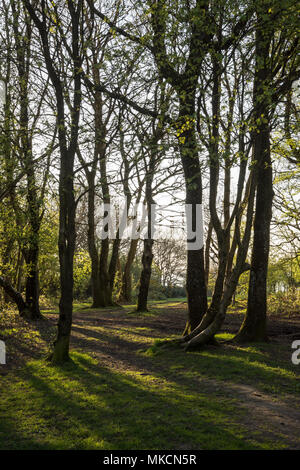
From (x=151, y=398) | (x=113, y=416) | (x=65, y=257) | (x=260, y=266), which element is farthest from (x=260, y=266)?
(x=113, y=416)

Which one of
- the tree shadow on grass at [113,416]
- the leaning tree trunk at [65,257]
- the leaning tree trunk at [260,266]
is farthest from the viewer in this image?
the leaning tree trunk at [260,266]

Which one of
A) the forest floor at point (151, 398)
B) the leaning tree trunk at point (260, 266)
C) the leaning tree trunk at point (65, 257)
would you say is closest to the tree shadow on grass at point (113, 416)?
the forest floor at point (151, 398)

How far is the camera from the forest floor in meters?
4.48

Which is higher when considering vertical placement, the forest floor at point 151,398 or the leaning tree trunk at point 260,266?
the leaning tree trunk at point 260,266

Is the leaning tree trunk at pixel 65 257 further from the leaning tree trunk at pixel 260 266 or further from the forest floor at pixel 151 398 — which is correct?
the leaning tree trunk at pixel 260 266

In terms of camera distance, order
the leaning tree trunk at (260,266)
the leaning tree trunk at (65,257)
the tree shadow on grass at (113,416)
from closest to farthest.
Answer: the tree shadow on grass at (113,416) < the leaning tree trunk at (65,257) < the leaning tree trunk at (260,266)

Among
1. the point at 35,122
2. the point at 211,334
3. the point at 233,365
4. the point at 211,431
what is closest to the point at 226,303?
the point at 211,334

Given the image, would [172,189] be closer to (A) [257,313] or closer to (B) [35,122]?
(B) [35,122]

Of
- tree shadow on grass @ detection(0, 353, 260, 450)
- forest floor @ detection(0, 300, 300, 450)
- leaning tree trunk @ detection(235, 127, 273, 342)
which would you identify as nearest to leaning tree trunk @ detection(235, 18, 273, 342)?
leaning tree trunk @ detection(235, 127, 273, 342)

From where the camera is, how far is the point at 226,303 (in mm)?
9000

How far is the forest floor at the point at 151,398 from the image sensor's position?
4.48m

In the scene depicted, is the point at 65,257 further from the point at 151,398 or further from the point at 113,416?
the point at 113,416

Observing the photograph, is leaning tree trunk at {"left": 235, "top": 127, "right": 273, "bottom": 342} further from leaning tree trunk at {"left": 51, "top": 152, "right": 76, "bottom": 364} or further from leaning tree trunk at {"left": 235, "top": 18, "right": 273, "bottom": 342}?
leaning tree trunk at {"left": 51, "top": 152, "right": 76, "bottom": 364}

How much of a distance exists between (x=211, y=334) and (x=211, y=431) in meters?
4.62
